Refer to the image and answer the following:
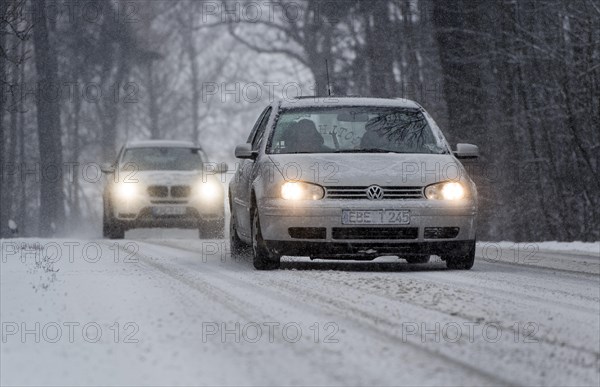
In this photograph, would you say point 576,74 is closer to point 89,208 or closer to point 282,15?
point 282,15

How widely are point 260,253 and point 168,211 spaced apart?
10076mm

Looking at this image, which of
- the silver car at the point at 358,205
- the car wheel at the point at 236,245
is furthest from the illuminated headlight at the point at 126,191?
the silver car at the point at 358,205

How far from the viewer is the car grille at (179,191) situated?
20.8m

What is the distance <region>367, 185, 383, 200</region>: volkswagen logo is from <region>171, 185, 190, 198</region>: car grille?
10.7m

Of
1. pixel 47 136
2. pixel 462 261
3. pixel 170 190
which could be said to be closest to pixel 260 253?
pixel 462 261

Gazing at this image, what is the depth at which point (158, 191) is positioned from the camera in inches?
816

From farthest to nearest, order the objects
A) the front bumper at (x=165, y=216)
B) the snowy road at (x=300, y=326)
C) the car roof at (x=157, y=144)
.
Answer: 1. the car roof at (x=157, y=144)
2. the front bumper at (x=165, y=216)
3. the snowy road at (x=300, y=326)

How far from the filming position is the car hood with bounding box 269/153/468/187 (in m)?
10.6

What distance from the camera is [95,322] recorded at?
276 inches

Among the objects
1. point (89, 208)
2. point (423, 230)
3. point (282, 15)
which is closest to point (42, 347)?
point (423, 230)

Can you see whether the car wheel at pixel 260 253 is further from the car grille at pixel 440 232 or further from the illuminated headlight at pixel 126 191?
the illuminated headlight at pixel 126 191

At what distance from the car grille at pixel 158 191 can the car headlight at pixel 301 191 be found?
33.8ft

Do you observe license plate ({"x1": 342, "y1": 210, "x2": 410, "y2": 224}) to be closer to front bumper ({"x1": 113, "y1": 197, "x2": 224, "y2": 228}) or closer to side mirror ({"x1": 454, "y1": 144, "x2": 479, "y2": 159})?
side mirror ({"x1": 454, "y1": 144, "x2": 479, "y2": 159})

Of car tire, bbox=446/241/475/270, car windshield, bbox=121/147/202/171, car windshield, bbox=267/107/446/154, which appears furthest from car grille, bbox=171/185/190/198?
car tire, bbox=446/241/475/270
